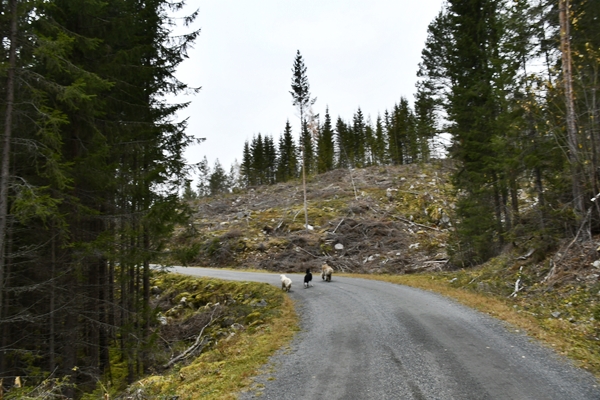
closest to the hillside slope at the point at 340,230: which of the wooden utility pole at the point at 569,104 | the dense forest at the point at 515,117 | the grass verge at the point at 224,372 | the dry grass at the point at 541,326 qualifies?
the dense forest at the point at 515,117

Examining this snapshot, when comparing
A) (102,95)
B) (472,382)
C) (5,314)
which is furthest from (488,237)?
(5,314)

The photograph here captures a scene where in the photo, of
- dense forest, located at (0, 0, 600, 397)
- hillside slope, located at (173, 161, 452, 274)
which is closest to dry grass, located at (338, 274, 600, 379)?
dense forest, located at (0, 0, 600, 397)

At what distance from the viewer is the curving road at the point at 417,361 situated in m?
5.15

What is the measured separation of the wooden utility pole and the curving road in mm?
5363

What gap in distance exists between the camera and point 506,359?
6.25m

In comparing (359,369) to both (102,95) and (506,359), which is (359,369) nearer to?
(506,359)

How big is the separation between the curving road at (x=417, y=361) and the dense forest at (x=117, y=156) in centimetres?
474

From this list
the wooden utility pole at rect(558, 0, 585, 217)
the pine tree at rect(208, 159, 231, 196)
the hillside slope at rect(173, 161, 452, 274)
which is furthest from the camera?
the pine tree at rect(208, 159, 231, 196)

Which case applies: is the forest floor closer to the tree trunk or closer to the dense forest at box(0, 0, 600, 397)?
the dense forest at box(0, 0, 600, 397)

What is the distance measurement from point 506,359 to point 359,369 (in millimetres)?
2890

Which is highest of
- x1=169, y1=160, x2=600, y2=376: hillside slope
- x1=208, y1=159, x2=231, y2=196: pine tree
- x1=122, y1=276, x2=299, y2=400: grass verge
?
x1=208, y1=159, x2=231, y2=196: pine tree

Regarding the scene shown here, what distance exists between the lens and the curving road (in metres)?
5.15

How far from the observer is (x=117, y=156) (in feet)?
35.6

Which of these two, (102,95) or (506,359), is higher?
(102,95)
